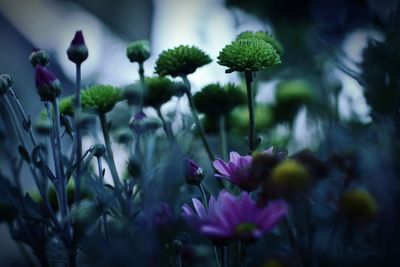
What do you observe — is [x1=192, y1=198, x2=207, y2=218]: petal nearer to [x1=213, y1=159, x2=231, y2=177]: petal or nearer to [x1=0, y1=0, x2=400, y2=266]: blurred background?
[x1=213, y1=159, x2=231, y2=177]: petal

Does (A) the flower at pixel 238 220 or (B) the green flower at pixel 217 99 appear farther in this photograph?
(B) the green flower at pixel 217 99

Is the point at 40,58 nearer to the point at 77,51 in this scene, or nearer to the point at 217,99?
the point at 77,51

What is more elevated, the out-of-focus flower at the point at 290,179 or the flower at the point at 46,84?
the flower at the point at 46,84

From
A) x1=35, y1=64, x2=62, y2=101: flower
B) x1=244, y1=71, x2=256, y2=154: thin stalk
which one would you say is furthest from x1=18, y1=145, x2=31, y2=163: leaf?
x1=244, y1=71, x2=256, y2=154: thin stalk

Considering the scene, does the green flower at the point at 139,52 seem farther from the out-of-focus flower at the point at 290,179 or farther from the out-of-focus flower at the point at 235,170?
the out-of-focus flower at the point at 290,179

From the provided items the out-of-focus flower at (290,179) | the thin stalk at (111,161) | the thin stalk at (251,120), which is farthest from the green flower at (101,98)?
the out-of-focus flower at (290,179)

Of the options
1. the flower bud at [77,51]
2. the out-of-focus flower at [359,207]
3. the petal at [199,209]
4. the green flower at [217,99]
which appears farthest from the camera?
the green flower at [217,99]

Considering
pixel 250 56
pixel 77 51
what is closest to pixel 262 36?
pixel 250 56
